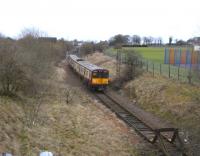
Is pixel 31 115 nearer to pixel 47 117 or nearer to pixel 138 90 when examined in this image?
pixel 47 117

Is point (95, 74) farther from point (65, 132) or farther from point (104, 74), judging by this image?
point (65, 132)

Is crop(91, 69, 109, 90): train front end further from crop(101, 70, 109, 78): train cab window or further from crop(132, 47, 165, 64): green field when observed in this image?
crop(132, 47, 165, 64): green field

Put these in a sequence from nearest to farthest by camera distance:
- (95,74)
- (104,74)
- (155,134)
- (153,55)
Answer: (155,134), (95,74), (104,74), (153,55)

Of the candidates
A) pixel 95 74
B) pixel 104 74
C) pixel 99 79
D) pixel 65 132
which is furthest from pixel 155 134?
pixel 104 74

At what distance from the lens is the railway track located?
20.0m

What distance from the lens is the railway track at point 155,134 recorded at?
20.0 meters

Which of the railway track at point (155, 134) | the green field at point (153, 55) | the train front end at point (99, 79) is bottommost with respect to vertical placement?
the railway track at point (155, 134)

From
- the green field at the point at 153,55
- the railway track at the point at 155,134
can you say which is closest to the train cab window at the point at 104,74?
the railway track at the point at 155,134

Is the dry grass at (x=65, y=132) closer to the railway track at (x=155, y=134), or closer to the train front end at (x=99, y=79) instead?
the railway track at (x=155, y=134)

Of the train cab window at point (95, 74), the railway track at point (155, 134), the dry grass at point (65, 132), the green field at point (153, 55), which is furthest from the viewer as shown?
the green field at point (153, 55)

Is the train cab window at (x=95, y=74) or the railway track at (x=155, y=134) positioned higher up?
the train cab window at (x=95, y=74)

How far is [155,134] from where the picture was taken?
2173 centimetres

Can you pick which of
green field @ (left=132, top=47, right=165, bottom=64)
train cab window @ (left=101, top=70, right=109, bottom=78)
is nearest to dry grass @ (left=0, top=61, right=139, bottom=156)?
train cab window @ (left=101, top=70, right=109, bottom=78)

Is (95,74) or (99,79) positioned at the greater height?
(95,74)
